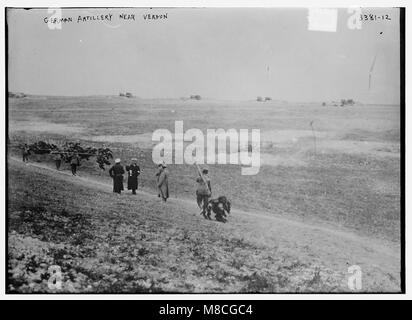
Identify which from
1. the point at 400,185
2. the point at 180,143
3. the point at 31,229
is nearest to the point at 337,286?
the point at 400,185

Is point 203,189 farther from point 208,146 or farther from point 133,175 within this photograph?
point 133,175

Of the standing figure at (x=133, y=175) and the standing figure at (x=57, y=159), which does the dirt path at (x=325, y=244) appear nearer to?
the standing figure at (x=133, y=175)

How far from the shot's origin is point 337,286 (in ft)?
12.9

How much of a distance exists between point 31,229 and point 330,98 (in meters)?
3.29

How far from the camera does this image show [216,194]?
4066mm

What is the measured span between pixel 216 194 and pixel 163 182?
21.8 inches

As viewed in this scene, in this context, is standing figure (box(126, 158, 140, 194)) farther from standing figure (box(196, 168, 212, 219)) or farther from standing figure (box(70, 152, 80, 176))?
standing figure (box(196, 168, 212, 219))

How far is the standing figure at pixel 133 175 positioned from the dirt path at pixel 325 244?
3.32ft

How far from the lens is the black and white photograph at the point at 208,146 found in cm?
396

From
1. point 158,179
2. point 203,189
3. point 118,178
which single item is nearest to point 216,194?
point 203,189

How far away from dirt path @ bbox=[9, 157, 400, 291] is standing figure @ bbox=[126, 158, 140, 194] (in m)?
1.01

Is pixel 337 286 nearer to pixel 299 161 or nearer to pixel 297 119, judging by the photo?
pixel 299 161

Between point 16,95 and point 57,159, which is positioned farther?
point 57,159

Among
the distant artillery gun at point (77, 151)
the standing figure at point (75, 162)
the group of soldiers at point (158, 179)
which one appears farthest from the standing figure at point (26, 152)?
the standing figure at point (75, 162)
